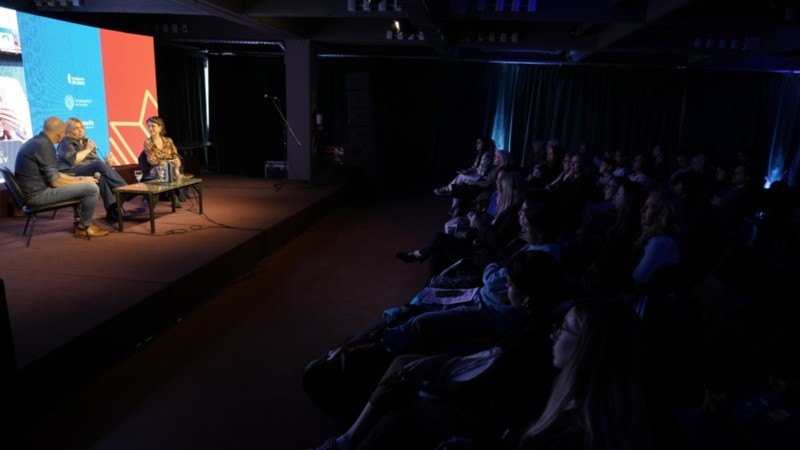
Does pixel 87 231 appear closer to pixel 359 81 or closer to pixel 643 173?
pixel 359 81

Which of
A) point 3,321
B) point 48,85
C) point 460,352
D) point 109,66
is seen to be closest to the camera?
point 3,321

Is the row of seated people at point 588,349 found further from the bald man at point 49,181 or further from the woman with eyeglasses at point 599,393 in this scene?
the bald man at point 49,181

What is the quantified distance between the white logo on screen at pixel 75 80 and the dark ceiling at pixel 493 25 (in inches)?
36.8

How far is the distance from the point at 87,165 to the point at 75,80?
1.67 metres

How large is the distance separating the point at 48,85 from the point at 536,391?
6738mm

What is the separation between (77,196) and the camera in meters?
4.58

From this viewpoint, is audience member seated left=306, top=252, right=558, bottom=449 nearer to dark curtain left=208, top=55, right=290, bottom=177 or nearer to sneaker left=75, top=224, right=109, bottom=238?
sneaker left=75, top=224, right=109, bottom=238

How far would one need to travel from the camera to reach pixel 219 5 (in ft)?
18.2

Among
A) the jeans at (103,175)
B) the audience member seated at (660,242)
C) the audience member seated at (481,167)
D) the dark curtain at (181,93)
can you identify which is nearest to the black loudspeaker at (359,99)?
the audience member seated at (481,167)

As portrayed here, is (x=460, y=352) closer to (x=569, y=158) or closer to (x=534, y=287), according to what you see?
(x=534, y=287)

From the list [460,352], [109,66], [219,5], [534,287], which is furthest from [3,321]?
[109,66]

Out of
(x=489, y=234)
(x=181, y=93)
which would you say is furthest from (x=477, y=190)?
(x=181, y=93)

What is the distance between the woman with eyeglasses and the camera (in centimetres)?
123

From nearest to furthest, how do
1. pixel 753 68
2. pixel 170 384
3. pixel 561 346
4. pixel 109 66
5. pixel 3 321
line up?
pixel 561 346
pixel 3 321
pixel 170 384
pixel 109 66
pixel 753 68
